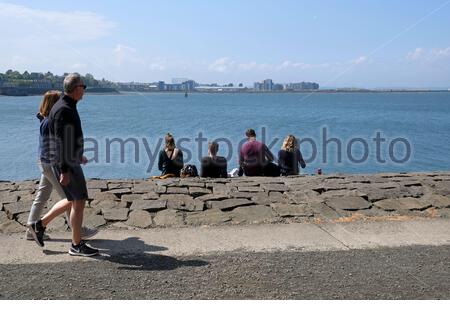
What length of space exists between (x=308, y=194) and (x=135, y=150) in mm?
26498

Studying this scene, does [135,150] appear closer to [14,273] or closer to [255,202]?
[255,202]

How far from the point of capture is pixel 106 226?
→ 616 centimetres

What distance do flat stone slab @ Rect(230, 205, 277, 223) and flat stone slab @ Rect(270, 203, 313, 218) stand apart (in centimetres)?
10

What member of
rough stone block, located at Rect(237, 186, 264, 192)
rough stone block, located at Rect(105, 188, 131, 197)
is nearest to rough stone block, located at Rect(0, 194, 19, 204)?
rough stone block, located at Rect(105, 188, 131, 197)

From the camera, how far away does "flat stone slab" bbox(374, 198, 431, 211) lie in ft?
22.7

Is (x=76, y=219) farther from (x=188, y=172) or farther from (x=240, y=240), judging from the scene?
(x=188, y=172)

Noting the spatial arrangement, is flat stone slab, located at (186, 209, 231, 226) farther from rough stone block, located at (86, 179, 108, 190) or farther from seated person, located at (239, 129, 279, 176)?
seated person, located at (239, 129, 279, 176)

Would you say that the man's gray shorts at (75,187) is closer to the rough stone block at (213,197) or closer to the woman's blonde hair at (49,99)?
the woman's blonde hair at (49,99)

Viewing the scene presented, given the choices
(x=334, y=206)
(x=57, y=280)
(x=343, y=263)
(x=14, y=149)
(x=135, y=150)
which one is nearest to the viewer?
(x=57, y=280)

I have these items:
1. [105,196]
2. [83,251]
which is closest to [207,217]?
[105,196]

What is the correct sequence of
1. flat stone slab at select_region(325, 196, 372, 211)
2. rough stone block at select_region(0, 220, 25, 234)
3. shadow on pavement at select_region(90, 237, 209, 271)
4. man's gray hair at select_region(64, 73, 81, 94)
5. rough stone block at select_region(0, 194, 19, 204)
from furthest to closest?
1. rough stone block at select_region(0, 194, 19, 204)
2. flat stone slab at select_region(325, 196, 372, 211)
3. rough stone block at select_region(0, 220, 25, 234)
4. man's gray hair at select_region(64, 73, 81, 94)
5. shadow on pavement at select_region(90, 237, 209, 271)

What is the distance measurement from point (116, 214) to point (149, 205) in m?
0.50

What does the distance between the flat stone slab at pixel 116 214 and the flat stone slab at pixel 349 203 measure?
2.66m

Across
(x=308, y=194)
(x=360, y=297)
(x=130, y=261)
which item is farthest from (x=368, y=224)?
(x=130, y=261)
